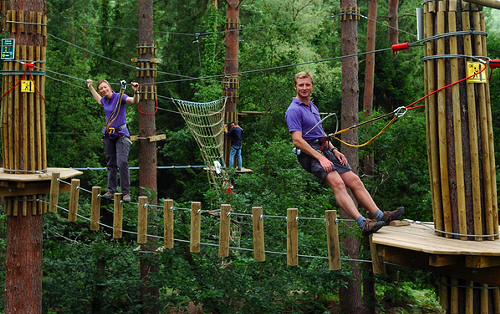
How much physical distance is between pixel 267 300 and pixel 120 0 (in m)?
13.4

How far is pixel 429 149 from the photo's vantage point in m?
3.08

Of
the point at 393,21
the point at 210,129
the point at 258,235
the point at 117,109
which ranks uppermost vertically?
the point at 393,21

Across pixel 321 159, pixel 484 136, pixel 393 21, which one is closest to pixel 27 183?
pixel 321 159

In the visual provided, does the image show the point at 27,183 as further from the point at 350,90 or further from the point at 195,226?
the point at 350,90

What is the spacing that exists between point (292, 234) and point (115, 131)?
2288 millimetres

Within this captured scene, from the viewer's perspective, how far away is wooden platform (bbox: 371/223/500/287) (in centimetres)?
265

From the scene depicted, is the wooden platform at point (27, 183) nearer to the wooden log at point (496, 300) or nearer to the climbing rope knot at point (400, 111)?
the climbing rope knot at point (400, 111)

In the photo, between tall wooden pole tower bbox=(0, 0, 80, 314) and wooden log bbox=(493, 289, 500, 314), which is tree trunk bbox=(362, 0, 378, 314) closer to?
tall wooden pole tower bbox=(0, 0, 80, 314)

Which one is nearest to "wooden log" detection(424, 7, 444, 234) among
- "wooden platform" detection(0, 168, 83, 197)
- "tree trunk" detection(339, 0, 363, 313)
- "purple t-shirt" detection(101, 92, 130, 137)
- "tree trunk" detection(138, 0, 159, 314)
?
"purple t-shirt" detection(101, 92, 130, 137)

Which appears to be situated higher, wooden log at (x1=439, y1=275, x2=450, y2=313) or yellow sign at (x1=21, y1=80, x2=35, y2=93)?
yellow sign at (x1=21, y1=80, x2=35, y2=93)

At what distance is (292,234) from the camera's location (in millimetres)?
3652

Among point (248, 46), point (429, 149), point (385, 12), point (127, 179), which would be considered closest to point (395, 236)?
point (429, 149)

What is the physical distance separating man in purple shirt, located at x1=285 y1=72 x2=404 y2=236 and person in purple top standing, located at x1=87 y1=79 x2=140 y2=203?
199cm

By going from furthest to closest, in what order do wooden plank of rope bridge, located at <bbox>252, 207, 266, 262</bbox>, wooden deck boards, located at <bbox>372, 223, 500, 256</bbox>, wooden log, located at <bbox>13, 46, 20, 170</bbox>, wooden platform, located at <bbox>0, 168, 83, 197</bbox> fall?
wooden log, located at <bbox>13, 46, 20, 170</bbox> → wooden platform, located at <bbox>0, 168, 83, 197</bbox> → wooden plank of rope bridge, located at <bbox>252, 207, 266, 262</bbox> → wooden deck boards, located at <bbox>372, 223, 500, 256</bbox>
